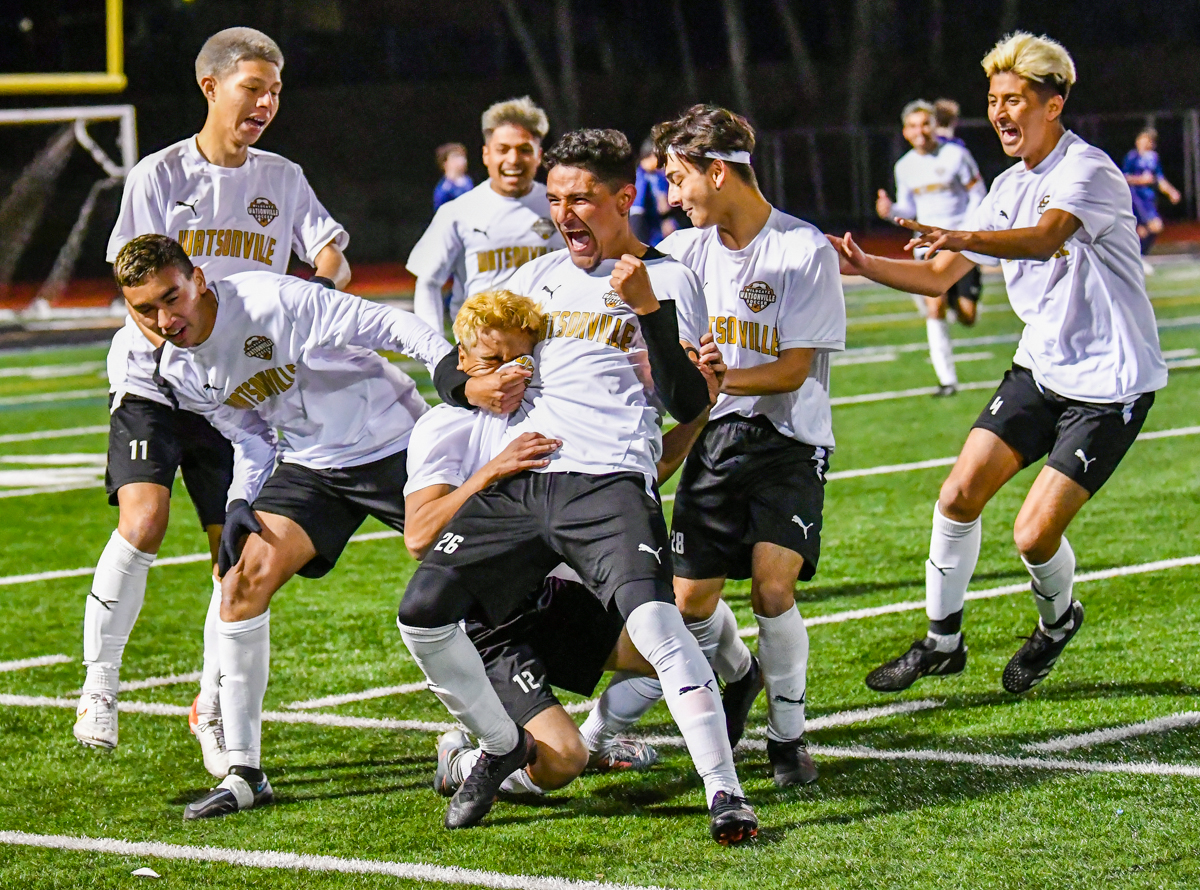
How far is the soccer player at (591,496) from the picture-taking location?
4332 millimetres

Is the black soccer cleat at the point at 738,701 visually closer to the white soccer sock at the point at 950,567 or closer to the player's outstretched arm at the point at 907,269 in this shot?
the white soccer sock at the point at 950,567

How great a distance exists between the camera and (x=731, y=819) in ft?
13.9

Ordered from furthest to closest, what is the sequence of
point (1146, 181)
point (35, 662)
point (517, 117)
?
point (1146, 181)
point (517, 117)
point (35, 662)

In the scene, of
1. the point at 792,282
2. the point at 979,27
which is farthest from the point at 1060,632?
the point at 979,27

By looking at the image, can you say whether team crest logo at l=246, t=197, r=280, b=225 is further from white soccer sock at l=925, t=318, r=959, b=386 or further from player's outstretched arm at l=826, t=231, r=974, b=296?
white soccer sock at l=925, t=318, r=959, b=386

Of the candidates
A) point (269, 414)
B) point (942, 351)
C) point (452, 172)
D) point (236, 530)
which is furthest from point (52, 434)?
point (236, 530)

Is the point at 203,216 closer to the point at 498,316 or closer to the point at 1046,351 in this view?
the point at 498,316

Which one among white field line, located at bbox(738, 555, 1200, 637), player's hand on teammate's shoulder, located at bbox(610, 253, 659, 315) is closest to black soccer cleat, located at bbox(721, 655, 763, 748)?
player's hand on teammate's shoulder, located at bbox(610, 253, 659, 315)

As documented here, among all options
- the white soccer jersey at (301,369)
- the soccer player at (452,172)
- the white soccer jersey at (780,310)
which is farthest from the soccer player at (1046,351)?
the soccer player at (452,172)

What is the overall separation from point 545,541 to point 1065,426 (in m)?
2.06

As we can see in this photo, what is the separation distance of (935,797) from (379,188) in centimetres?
3055

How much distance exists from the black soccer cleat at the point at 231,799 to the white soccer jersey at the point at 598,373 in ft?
4.12

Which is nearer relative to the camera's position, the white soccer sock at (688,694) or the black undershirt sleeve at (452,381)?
the white soccer sock at (688,694)

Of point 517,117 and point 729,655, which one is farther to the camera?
point 517,117
